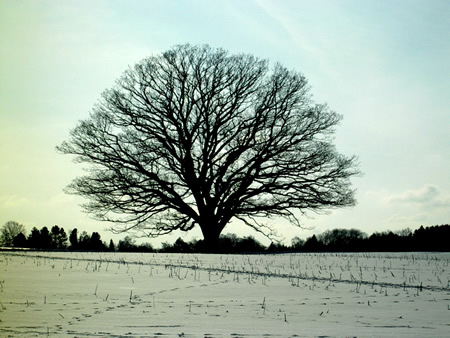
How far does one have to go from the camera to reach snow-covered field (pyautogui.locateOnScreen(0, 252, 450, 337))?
351 cm

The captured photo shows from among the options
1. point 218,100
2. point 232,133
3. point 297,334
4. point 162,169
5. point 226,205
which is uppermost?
point 218,100

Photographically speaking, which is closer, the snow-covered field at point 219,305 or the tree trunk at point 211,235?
the snow-covered field at point 219,305

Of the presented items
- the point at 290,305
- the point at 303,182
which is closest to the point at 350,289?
the point at 290,305

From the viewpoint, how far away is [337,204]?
72.0 ft

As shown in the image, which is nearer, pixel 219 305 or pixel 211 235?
pixel 219 305

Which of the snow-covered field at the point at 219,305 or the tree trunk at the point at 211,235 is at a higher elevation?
the tree trunk at the point at 211,235

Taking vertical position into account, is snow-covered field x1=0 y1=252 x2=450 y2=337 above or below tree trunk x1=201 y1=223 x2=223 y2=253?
below

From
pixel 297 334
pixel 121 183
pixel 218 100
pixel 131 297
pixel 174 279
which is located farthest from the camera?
pixel 218 100

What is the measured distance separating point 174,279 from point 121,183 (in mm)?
14871

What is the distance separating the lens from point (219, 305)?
466 cm

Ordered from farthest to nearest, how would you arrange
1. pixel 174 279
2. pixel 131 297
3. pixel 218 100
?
pixel 218 100
pixel 174 279
pixel 131 297

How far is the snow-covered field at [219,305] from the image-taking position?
138 inches

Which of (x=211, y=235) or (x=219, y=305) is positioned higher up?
(x=211, y=235)

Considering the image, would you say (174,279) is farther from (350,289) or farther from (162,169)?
(162,169)
